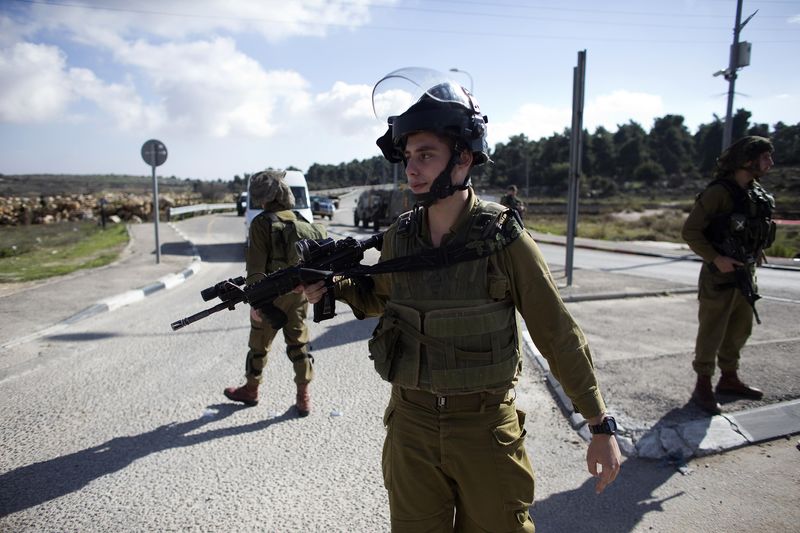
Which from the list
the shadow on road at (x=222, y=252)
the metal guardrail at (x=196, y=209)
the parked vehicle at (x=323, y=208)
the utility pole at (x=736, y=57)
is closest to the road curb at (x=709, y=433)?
the utility pole at (x=736, y=57)

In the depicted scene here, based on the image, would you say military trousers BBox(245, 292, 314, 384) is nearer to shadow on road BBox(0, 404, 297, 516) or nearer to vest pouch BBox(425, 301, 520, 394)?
shadow on road BBox(0, 404, 297, 516)

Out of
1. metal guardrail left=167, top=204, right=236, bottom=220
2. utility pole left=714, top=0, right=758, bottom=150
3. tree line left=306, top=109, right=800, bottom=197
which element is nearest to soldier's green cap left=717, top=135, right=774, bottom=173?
utility pole left=714, top=0, right=758, bottom=150

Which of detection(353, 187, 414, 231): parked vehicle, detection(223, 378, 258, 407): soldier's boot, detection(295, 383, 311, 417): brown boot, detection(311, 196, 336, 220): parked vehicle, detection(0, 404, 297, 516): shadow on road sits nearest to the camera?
detection(0, 404, 297, 516): shadow on road

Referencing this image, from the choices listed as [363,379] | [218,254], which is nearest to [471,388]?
[363,379]

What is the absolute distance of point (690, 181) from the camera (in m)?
66.9

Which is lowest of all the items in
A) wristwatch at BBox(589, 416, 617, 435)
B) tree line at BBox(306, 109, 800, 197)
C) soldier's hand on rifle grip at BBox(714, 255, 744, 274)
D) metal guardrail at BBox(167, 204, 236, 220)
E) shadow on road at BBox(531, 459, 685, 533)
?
shadow on road at BBox(531, 459, 685, 533)

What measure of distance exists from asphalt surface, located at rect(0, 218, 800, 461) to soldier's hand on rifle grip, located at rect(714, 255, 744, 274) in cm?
108

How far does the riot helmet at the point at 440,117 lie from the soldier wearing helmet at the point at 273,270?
2.11m

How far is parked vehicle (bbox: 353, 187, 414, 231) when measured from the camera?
2286cm

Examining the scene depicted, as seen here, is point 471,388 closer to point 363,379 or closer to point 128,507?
point 128,507

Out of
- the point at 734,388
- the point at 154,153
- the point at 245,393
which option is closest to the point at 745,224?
the point at 734,388

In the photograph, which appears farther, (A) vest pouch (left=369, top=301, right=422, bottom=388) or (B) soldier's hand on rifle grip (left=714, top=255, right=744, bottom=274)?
(B) soldier's hand on rifle grip (left=714, top=255, right=744, bottom=274)

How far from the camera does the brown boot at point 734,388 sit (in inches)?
160

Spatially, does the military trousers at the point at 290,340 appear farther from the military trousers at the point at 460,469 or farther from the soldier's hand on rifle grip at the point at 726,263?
the soldier's hand on rifle grip at the point at 726,263
